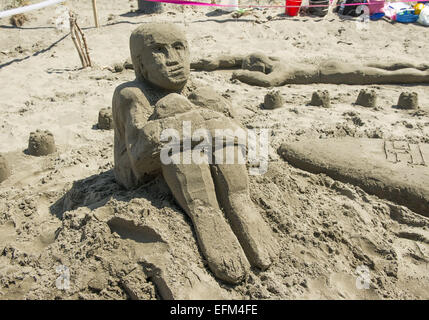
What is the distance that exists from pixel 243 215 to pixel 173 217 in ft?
1.63

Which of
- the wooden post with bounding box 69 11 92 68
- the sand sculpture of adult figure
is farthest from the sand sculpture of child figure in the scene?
the wooden post with bounding box 69 11 92 68

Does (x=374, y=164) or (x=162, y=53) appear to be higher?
(x=162, y=53)

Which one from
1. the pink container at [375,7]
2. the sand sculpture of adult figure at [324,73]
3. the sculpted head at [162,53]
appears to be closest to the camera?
the sculpted head at [162,53]

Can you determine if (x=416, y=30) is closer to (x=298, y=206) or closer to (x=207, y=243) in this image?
(x=298, y=206)

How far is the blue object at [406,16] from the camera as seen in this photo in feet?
31.1

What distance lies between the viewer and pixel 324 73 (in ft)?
22.3

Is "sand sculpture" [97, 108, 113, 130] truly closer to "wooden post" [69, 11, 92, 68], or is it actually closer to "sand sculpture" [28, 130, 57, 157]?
"sand sculpture" [28, 130, 57, 157]

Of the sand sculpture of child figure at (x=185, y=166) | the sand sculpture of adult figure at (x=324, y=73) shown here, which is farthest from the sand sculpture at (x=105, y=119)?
the sand sculpture of adult figure at (x=324, y=73)

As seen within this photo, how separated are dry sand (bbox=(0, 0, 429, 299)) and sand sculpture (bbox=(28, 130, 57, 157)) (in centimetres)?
11

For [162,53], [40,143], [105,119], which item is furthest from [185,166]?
[105,119]

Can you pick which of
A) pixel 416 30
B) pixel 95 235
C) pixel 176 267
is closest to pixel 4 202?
pixel 95 235

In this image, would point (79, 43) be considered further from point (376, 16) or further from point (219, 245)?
point (376, 16)

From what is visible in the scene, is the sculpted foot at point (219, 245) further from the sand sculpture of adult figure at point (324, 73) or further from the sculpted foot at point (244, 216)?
the sand sculpture of adult figure at point (324, 73)

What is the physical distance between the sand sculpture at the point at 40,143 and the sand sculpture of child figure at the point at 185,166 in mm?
2072
